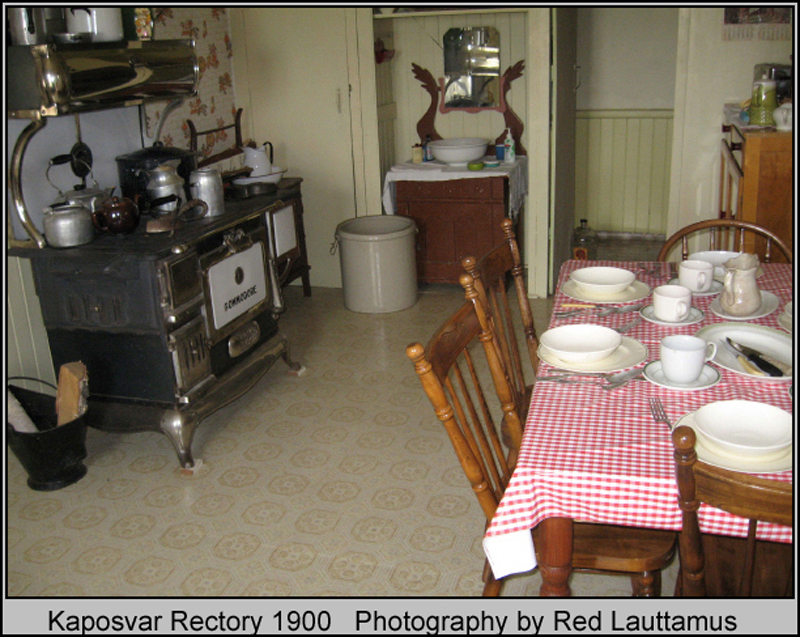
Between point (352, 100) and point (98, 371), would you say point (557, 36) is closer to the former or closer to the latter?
point (352, 100)

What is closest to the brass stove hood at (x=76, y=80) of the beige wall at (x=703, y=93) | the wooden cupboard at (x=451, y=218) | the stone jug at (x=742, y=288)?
the wooden cupboard at (x=451, y=218)

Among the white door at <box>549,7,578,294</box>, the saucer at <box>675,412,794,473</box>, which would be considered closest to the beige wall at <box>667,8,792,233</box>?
the white door at <box>549,7,578,294</box>

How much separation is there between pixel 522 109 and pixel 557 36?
0.71 metres

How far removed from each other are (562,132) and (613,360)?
2.90m

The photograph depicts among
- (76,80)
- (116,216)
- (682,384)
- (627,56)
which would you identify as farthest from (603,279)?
(627,56)

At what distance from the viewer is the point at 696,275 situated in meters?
2.11

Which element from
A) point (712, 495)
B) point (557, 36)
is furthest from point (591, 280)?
point (557, 36)

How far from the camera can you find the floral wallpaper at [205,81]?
379 centimetres

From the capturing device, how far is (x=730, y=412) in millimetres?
1418

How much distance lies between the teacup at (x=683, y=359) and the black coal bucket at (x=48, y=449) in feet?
6.40

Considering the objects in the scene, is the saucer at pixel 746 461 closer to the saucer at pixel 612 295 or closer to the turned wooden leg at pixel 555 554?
the turned wooden leg at pixel 555 554

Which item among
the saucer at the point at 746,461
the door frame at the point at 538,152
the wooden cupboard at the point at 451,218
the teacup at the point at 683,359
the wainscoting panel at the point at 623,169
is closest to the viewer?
the saucer at the point at 746,461

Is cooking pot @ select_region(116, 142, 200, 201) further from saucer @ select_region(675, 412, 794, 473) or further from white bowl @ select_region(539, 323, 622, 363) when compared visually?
saucer @ select_region(675, 412, 794, 473)

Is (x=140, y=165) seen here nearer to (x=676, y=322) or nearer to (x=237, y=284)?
(x=237, y=284)
